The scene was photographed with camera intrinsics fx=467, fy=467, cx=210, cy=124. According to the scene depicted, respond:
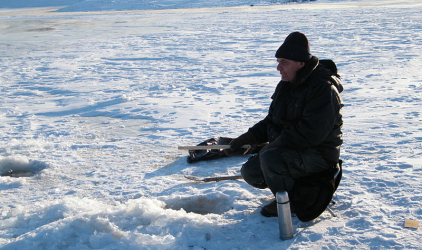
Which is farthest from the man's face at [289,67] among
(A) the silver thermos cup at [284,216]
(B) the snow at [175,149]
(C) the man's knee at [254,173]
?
(B) the snow at [175,149]

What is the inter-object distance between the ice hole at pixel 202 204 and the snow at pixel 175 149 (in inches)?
0.6

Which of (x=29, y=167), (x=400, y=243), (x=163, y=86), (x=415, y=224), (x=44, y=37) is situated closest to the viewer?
(x=400, y=243)

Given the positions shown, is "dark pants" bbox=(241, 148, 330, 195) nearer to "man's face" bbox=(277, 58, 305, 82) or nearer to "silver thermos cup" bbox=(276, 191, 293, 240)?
"silver thermos cup" bbox=(276, 191, 293, 240)

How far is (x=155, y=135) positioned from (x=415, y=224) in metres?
3.35

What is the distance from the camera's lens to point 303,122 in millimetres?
2943

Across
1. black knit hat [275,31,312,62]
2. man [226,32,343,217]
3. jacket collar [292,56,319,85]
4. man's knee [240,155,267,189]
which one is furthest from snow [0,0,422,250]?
black knit hat [275,31,312,62]

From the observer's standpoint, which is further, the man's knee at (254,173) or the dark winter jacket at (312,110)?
the man's knee at (254,173)

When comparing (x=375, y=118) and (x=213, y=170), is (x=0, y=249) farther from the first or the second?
(x=375, y=118)

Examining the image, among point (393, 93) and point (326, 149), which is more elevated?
point (326, 149)

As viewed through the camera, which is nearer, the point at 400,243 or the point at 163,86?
the point at 400,243

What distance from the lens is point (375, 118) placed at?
19.0 feet

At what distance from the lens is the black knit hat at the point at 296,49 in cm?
298

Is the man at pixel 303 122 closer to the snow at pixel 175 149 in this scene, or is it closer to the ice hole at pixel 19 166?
the snow at pixel 175 149

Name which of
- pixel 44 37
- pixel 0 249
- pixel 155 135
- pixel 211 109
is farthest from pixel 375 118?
pixel 44 37
